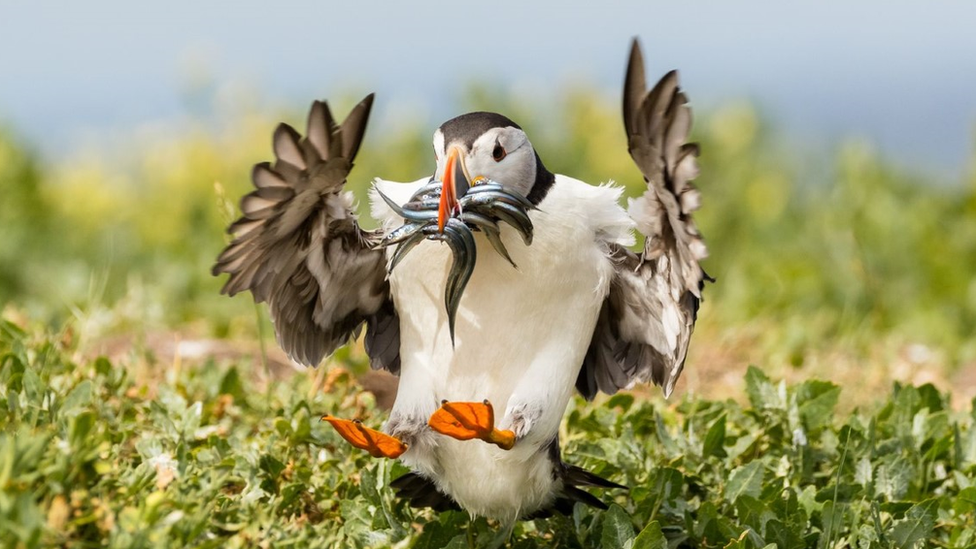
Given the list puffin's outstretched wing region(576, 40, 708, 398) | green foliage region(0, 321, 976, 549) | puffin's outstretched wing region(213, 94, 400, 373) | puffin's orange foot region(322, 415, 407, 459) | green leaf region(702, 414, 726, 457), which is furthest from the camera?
green leaf region(702, 414, 726, 457)

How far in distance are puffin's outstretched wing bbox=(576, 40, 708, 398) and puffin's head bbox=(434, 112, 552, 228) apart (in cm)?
32

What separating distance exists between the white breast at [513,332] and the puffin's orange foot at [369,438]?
15 centimetres

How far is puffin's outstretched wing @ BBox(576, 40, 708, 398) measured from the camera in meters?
Answer: 2.86

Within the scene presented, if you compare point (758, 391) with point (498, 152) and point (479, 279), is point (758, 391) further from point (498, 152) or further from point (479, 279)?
point (498, 152)

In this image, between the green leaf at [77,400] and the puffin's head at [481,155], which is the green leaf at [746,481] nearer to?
the puffin's head at [481,155]

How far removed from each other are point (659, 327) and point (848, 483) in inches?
39.3

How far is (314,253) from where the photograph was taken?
339cm

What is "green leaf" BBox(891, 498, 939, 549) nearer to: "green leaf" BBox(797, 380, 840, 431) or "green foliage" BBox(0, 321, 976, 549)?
"green foliage" BBox(0, 321, 976, 549)

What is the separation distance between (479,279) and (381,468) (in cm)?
73

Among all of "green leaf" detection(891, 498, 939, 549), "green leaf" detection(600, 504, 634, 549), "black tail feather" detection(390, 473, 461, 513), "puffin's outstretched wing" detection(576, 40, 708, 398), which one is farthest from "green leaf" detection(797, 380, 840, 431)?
"black tail feather" detection(390, 473, 461, 513)

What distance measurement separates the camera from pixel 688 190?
2.90 m

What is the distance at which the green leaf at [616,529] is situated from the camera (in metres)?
3.38

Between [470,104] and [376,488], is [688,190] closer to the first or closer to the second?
Result: [376,488]

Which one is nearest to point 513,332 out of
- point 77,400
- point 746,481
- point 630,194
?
point 746,481
